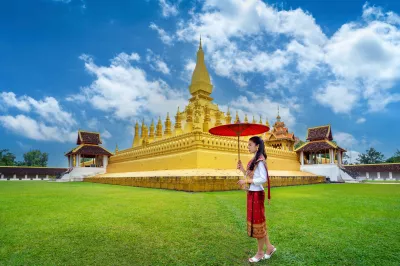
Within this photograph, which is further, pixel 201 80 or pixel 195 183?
pixel 201 80

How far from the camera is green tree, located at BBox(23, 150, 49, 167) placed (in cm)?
5181

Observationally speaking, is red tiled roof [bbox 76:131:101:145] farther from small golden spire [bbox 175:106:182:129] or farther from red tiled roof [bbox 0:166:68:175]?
small golden spire [bbox 175:106:182:129]

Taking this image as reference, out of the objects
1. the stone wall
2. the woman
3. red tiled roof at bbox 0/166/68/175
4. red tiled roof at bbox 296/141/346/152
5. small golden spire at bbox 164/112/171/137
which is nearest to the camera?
the woman

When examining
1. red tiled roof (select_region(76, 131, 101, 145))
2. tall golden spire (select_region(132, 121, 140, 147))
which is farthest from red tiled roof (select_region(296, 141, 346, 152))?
red tiled roof (select_region(76, 131, 101, 145))

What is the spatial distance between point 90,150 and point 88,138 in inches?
81.3

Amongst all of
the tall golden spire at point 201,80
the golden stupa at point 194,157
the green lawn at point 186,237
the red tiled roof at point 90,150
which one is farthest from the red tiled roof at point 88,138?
the green lawn at point 186,237

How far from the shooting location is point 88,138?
30.5 metres

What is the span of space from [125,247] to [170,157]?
14.3 m

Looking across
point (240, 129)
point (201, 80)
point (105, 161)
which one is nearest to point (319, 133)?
point (201, 80)

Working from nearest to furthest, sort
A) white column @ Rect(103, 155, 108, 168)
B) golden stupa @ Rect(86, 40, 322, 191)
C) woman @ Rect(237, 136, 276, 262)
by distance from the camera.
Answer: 1. woman @ Rect(237, 136, 276, 262)
2. golden stupa @ Rect(86, 40, 322, 191)
3. white column @ Rect(103, 155, 108, 168)

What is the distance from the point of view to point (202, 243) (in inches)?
164

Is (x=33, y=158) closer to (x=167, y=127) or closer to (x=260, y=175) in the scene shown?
(x=167, y=127)

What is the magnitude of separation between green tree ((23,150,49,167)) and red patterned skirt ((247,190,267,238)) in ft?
189

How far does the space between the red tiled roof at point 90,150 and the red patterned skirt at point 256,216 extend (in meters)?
27.7
